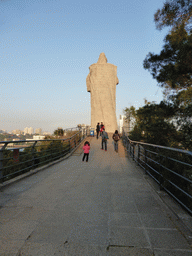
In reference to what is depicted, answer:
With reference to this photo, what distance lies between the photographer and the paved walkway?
2.51 metres

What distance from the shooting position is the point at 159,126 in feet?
44.2

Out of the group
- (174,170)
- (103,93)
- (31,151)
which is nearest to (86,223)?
(174,170)

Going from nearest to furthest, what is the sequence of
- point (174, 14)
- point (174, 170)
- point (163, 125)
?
point (174, 170)
point (174, 14)
point (163, 125)

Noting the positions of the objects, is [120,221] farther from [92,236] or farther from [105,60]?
[105,60]

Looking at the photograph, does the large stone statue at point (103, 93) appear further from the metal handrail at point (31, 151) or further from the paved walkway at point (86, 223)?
the paved walkway at point (86, 223)

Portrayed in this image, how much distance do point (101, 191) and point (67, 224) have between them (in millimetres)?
1961

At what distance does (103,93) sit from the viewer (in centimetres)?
3831

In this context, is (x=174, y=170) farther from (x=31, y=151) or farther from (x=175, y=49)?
(x=175, y=49)

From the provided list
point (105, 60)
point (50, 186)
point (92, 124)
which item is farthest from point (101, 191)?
point (105, 60)

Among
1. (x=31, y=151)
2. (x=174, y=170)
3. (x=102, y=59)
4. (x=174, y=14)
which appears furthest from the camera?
(x=102, y=59)

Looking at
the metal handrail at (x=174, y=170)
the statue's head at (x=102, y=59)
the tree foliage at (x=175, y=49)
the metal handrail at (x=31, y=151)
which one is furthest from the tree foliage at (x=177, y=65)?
the statue's head at (x=102, y=59)

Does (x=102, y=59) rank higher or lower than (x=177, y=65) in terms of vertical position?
higher

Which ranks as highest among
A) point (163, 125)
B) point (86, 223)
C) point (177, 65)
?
point (177, 65)

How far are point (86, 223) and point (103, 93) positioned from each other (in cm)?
3610
